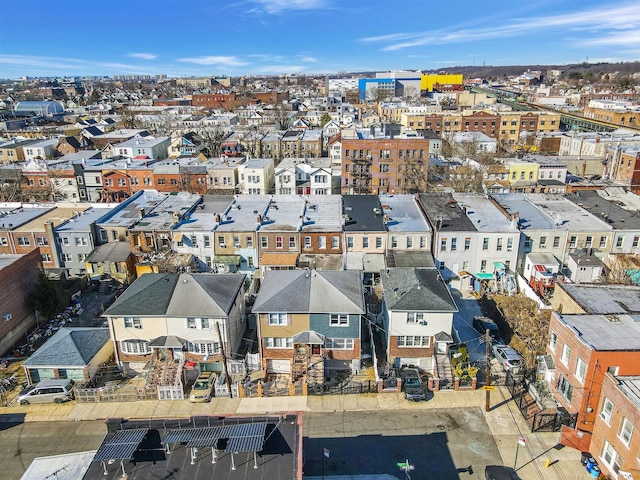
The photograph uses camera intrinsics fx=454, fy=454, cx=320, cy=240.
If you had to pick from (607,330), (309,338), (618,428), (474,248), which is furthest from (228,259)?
(618,428)

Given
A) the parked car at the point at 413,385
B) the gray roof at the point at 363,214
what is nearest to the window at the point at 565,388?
the parked car at the point at 413,385

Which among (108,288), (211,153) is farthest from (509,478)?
(211,153)

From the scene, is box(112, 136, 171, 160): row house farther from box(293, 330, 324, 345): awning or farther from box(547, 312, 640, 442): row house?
box(547, 312, 640, 442): row house

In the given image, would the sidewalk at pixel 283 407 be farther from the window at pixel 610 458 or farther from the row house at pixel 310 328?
the window at pixel 610 458

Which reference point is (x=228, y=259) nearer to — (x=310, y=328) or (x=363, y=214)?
(x=363, y=214)

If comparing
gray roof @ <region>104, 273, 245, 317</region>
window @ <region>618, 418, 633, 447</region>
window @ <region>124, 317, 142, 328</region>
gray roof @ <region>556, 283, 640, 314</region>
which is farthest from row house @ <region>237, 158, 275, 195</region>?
window @ <region>618, 418, 633, 447</region>
